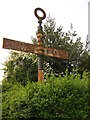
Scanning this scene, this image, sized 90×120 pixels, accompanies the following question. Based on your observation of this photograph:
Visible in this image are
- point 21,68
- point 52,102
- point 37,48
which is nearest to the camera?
point 52,102

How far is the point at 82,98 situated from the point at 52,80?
2.90ft

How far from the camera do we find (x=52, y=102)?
457cm

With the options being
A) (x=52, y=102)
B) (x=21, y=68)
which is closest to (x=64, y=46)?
(x=21, y=68)

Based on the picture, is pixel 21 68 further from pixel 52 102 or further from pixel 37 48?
pixel 52 102

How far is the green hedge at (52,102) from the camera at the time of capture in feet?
15.0

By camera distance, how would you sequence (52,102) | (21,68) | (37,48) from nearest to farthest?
1. (52,102)
2. (37,48)
3. (21,68)

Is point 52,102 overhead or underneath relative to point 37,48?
underneath

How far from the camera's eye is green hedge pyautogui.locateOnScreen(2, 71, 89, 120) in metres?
4.57

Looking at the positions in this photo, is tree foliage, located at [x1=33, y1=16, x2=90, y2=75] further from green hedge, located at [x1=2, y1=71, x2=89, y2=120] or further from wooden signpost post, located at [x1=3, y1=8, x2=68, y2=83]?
green hedge, located at [x1=2, y1=71, x2=89, y2=120]

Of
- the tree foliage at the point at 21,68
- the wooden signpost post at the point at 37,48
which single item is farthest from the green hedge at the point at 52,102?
the tree foliage at the point at 21,68

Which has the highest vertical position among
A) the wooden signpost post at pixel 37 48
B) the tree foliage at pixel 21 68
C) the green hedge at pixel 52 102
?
the wooden signpost post at pixel 37 48

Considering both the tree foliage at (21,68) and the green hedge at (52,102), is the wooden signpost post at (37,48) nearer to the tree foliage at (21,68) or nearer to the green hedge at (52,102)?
the green hedge at (52,102)

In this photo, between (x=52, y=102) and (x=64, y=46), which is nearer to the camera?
(x=52, y=102)


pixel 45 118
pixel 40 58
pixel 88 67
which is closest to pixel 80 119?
pixel 45 118
